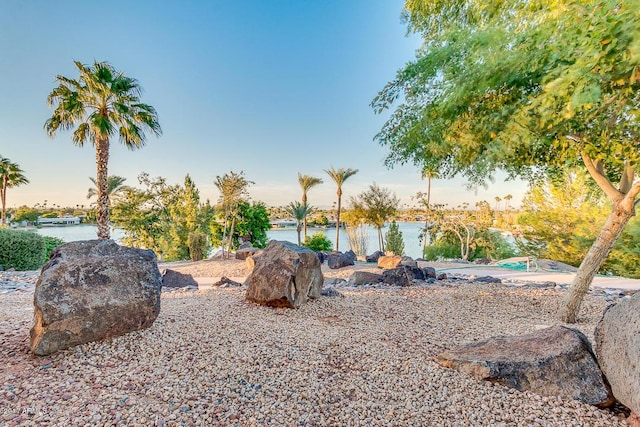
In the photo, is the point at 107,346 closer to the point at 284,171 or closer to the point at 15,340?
the point at 15,340

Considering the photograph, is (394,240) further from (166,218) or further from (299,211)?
(166,218)

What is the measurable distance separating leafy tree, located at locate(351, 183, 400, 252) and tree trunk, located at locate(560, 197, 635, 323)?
1332 centimetres

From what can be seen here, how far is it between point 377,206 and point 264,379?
51.2ft

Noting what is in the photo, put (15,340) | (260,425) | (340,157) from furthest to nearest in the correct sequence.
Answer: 1. (340,157)
2. (15,340)
3. (260,425)

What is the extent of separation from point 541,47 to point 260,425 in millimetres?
3139

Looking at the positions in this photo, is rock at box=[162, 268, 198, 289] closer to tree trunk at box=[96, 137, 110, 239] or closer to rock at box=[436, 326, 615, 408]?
tree trunk at box=[96, 137, 110, 239]

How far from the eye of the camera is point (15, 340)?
9.50 ft

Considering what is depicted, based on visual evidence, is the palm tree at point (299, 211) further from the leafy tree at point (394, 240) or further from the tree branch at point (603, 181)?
the tree branch at point (603, 181)

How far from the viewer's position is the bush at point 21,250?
950 centimetres

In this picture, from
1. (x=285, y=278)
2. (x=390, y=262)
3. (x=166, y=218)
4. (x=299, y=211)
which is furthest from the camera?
(x=299, y=211)

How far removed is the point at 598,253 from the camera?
3924 mm

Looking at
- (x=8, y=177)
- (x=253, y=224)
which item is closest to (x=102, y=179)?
(x=253, y=224)

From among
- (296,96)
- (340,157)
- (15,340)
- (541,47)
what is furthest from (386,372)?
(340,157)

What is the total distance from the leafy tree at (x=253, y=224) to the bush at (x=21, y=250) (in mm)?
9429
